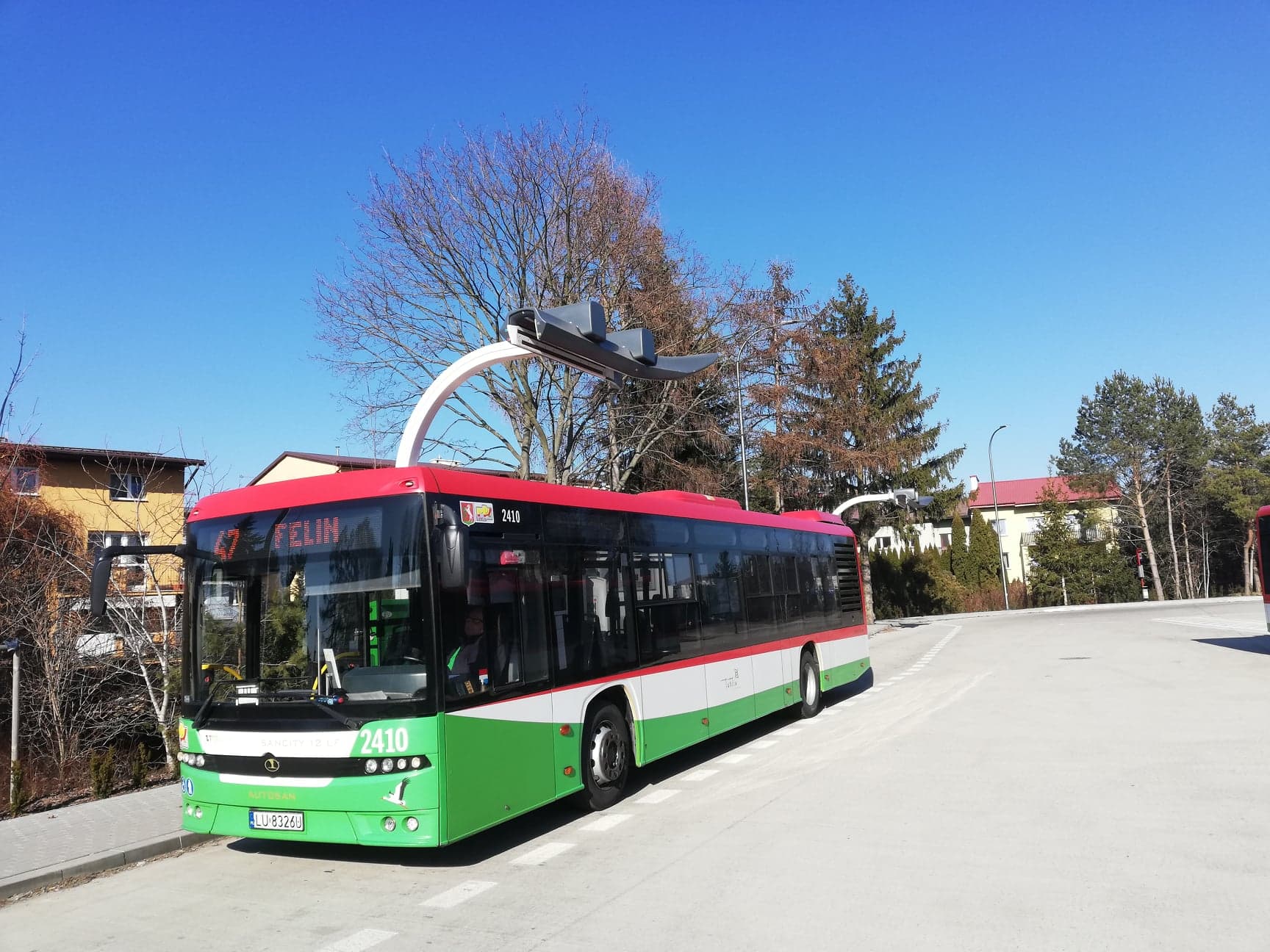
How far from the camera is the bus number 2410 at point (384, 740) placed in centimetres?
620

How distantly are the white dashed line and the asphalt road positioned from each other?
0.08 metres

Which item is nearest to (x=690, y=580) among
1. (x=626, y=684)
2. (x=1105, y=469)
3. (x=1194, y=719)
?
(x=626, y=684)

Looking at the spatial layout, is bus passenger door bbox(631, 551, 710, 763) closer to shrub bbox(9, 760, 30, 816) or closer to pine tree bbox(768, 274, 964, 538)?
shrub bbox(9, 760, 30, 816)

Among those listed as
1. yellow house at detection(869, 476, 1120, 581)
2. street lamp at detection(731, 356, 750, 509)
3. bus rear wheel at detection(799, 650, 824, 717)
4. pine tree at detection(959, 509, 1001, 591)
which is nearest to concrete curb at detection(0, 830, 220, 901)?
bus rear wheel at detection(799, 650, 824, 717)

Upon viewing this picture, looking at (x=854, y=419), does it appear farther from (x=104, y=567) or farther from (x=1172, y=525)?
(x=1172, y=525)

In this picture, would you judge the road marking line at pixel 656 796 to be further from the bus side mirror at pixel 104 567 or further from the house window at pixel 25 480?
the house window at pixel 25 480

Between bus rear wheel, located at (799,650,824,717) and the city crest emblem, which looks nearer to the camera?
the city crest emblem

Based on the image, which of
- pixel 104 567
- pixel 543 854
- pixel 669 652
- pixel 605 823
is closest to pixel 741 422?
pixel 669 652

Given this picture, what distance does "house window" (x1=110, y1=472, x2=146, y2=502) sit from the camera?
41.8 feet

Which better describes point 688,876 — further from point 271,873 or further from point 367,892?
point 271,873

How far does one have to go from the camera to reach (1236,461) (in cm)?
6216

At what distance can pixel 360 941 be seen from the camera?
525 cm

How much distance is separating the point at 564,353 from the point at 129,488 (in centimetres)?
884

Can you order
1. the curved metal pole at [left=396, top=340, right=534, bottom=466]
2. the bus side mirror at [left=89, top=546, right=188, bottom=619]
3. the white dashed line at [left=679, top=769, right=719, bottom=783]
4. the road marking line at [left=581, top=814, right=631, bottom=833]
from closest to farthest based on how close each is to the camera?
1. the bus side mirror at [left=89, top=546, right=188, bottom=619]
2. the road marking line at [left=581, top=814, right=631, bottom=833]
3. the curved metal pole at [left=396, top=340, right=534, bottom=466]
4. the white dashed line at [left=679, top=769, right=719, bottom=783]
